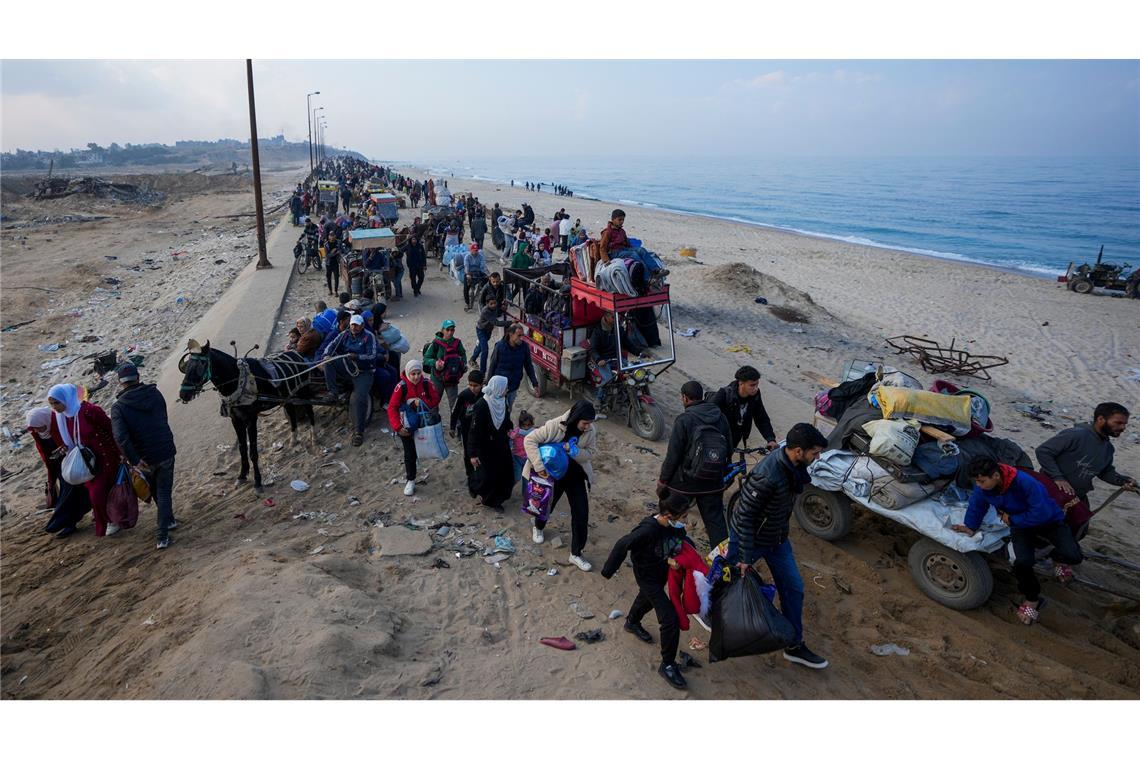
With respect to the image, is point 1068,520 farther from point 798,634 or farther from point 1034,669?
point 798,634

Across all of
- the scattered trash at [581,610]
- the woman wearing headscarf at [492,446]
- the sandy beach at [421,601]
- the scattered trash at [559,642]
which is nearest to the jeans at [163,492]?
the sandy beach at [421,601]

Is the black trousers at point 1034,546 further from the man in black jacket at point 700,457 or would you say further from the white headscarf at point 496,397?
the white headscarf at point 496,397

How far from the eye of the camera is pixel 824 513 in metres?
6.00

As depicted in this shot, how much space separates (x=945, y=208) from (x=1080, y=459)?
66374 mm

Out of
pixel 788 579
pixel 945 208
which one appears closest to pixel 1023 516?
pixel 788 579

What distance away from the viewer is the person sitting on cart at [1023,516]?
14.6 feet

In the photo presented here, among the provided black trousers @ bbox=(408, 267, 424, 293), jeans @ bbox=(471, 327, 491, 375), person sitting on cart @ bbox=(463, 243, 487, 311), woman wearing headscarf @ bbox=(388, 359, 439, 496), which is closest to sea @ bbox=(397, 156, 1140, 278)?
black trousers @ bbox=(408, 267, 424, 293)

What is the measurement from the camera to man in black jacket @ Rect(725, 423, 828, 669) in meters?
4.06

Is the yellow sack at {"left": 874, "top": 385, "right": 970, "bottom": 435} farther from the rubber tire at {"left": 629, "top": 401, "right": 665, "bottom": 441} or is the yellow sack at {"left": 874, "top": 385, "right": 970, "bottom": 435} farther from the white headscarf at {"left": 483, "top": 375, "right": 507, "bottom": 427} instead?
the white headscarf at {"left": 483, "top": 375, "right": 507, "bottom": 427}

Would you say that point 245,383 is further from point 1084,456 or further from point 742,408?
point 1084,456

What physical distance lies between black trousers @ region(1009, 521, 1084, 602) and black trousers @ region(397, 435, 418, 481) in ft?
18.1

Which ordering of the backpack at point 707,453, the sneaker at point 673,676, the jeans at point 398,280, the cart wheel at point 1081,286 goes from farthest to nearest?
the cart wheel at point 1081,286, the jeans at point 398,280, the backpack at point 707,453, the sneaker at point 673,676

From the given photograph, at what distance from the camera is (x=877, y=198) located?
233 ft

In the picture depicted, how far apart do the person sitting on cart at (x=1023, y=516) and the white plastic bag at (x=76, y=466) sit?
24.1 ft
